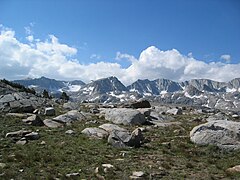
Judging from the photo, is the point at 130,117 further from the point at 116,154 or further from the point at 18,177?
the point at 18,177

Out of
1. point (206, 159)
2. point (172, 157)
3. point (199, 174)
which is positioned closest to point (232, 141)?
point (206, 159)

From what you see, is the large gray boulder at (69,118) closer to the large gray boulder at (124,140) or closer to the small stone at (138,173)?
the large gray boulder at (124,140)

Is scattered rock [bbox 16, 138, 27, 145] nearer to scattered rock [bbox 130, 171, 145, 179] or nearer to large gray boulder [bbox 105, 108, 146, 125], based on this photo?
scattered rock [bbox 130, 171, 145, 179]

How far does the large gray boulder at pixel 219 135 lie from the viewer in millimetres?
23906

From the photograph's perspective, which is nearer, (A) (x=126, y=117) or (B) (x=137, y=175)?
Answer: (B) (x=137, y=175)

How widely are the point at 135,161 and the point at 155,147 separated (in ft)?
15.0

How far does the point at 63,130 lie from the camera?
97.6 feet

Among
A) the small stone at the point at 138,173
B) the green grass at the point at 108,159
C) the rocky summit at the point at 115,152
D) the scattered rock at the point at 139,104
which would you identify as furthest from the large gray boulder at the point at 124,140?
the scattered rock at the point at 139,104

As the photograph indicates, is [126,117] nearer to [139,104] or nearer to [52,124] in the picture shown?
[52,124]

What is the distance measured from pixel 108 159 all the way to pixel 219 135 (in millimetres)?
9791

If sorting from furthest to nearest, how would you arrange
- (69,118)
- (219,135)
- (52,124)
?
(69,118) → (52,124) → (219,135)

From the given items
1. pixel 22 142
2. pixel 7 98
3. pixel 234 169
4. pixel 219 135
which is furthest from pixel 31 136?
pixel 7 98

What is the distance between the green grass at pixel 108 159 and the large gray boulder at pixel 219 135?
82cm

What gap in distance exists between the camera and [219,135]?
2473 cm
